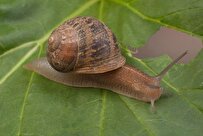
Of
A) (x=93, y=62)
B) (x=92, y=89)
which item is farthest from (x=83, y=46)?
(x=92, y=89)

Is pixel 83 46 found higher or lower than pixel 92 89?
higher

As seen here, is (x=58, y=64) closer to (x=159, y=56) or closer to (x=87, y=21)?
(x=87, y=21)

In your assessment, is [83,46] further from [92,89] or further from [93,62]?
[92,89]
